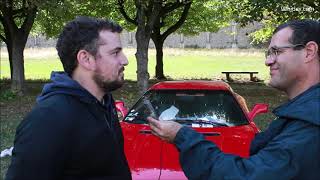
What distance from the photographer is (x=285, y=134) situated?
176 centimetres

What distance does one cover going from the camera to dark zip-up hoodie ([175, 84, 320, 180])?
1700mm

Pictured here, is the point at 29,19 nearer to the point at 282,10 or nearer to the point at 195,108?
the point at 282,10

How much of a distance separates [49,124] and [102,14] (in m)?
19.7

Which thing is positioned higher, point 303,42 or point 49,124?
point 303,42

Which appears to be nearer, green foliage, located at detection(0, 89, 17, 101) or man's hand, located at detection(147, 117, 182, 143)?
man's hand, located at detection(147, 117, 182, 143)

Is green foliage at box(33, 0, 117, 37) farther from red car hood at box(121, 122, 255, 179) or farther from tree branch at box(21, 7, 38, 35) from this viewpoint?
red car hood at box(121, 122, 255, 179)

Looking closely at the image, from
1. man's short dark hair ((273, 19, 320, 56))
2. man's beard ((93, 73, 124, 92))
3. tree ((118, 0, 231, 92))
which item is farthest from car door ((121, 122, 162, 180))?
tree ((118, 0, 231, 92))

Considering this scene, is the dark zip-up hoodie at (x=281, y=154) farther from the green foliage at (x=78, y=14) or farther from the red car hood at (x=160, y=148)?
the green foliage at (x=78, y=14)

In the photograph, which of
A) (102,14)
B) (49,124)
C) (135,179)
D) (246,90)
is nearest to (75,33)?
(49,124)

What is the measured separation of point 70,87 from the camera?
220 centimetres

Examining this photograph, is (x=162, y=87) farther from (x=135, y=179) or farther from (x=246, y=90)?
(x=246, y=90)

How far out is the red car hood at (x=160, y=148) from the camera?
415 centimetres

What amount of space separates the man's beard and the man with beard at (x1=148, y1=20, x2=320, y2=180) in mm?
328

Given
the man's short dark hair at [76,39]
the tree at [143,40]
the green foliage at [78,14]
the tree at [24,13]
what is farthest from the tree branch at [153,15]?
the man's short dark hair at [76,39]
